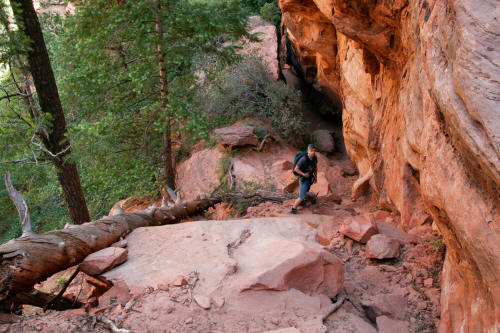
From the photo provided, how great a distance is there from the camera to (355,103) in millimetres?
8312

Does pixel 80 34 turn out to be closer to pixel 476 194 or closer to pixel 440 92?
pixel 440 92

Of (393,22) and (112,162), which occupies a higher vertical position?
(393,22)

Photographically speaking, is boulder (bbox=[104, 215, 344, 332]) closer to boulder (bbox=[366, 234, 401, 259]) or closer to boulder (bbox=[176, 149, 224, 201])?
boulder (bbox=[366, 234, 401, 259])

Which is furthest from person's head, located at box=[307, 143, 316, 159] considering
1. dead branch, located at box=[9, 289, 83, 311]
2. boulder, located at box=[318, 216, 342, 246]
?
dead branch, located at box=[9, 289, 83, 311]

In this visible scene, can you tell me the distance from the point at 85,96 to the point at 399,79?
717cm

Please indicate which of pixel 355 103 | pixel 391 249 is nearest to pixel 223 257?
pixel 391 249

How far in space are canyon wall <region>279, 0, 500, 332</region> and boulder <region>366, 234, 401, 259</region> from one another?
770 millimetres

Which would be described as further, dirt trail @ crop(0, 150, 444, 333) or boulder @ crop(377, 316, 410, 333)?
boulder @ crop(377, 316, 410, 333)

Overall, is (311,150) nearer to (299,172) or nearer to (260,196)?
(299,172)

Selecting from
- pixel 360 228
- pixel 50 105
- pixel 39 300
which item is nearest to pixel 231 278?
pixel 39 300

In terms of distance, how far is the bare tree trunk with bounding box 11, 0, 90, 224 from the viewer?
5.81 meters

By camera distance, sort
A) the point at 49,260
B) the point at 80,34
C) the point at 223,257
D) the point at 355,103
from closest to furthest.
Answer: the point at 49,260 → the point at 223,257 → the point at 80,34 → the point at 355,103

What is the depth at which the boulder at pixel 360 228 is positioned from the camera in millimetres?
4945

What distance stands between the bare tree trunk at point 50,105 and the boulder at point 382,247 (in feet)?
16.6
